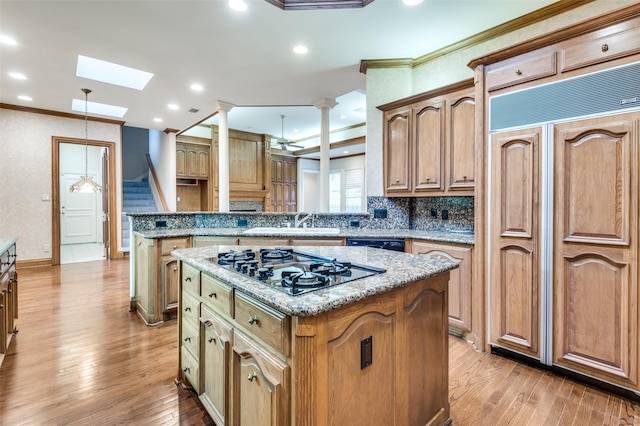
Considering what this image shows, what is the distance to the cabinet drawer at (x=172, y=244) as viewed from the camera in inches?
121

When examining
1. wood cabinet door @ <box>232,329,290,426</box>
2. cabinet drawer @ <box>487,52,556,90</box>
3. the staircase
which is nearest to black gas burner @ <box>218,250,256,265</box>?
wood cabinet door @ <box>232,329,290,426</box>

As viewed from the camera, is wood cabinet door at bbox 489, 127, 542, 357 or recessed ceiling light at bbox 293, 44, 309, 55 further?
recessed ceiling light at bbox 293, 44, 309, 55

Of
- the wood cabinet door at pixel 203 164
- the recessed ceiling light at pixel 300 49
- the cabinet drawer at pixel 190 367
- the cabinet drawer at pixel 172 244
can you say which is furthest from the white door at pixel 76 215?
the cabinet drawer at pixel 190 367

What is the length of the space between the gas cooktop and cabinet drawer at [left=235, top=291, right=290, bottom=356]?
88 mm

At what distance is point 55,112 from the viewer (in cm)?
557

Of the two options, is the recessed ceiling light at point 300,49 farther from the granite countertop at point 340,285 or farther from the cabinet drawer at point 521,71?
the granite countertop at point 340,285

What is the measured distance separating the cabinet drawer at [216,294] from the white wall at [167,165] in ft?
19.8

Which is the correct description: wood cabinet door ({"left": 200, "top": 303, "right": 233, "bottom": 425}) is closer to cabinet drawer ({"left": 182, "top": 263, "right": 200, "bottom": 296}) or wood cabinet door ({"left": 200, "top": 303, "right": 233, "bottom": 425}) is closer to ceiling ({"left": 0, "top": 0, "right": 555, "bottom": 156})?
cabinet drawer ({"left": 182, "top": 263, "right": 200, "bottom": 296})

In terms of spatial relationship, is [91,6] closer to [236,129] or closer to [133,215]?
[133,215]

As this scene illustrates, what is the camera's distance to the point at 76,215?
27.8 ft

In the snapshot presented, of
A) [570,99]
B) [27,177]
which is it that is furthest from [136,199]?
[570,99]

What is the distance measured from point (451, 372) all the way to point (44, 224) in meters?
6.89

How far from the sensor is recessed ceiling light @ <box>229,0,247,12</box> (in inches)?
98.2

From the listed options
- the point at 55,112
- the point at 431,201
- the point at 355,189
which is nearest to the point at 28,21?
the point at 55,112
